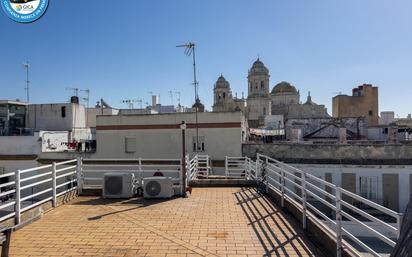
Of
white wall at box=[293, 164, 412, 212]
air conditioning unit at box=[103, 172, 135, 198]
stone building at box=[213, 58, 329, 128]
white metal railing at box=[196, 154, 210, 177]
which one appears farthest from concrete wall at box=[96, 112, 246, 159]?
stone building at box=[213, 58, 329, 128]

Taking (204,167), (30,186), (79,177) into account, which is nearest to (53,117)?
(204,167)

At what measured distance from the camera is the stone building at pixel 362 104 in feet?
170

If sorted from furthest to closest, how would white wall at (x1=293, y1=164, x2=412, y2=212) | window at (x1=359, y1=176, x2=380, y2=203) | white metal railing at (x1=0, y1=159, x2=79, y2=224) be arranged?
window at (x1=359, y1=176, x2=380, y2=203) → white wall at (x1=293, y1=164, x2=412, y2=212) → white metal railing at (x1=0, y1=159, x2=79, y2=224)

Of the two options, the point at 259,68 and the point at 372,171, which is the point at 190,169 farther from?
the point at 259,68

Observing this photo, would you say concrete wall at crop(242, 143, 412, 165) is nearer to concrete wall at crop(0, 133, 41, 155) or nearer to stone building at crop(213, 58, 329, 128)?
concrete wall at crop(0, 133, 41, 155)

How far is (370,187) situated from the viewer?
22.0 m

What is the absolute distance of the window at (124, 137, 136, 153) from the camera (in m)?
28.8

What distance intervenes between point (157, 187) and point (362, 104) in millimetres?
50926

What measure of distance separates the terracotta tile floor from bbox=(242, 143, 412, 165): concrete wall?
16.9m

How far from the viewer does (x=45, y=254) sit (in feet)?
16.4

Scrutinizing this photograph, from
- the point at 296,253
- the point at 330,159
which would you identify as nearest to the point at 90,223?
the point at 296,253

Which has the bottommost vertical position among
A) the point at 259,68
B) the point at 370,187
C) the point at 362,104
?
the point at 370,187

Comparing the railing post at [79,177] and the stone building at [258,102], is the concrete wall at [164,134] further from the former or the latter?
the stone building at [258,102]

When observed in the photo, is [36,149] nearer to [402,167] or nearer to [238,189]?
[238,189]
